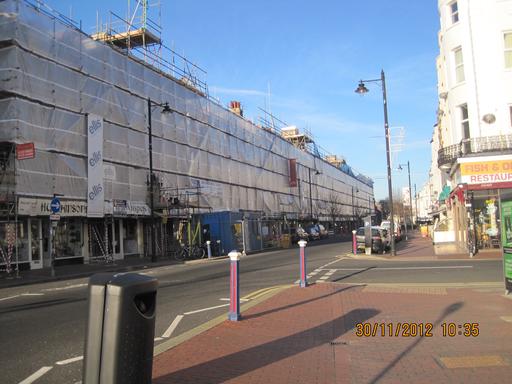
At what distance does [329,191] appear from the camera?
287 ft

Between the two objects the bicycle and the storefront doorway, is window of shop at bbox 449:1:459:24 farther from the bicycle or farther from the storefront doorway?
the storefront doorway

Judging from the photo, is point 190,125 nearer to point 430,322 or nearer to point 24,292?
point 24,292

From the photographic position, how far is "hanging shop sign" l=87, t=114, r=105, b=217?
90.9 feet

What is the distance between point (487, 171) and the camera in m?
25.3

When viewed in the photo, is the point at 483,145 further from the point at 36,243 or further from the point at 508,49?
the point at 36,243

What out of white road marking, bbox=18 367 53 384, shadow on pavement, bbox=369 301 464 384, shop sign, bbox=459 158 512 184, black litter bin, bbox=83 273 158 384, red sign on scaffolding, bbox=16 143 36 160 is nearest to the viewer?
black litter bin, bbox=83 273 158 384

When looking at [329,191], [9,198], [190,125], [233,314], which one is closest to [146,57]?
[190,125]

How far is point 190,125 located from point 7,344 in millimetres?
33248

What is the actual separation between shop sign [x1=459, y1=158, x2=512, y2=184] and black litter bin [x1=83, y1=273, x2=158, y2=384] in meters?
24.6

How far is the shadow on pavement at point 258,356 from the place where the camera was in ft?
18.3

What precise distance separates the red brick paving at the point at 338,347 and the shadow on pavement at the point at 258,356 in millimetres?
11

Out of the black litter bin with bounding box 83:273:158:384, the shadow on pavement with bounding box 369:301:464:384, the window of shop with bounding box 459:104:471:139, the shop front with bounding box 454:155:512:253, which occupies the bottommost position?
the shadow on pavement with bounding box 369:301:464:384

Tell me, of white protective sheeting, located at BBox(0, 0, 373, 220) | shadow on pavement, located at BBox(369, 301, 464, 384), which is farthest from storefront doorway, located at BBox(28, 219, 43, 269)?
shadow on pavement, located at BBox(369, 301, 464, 384)
